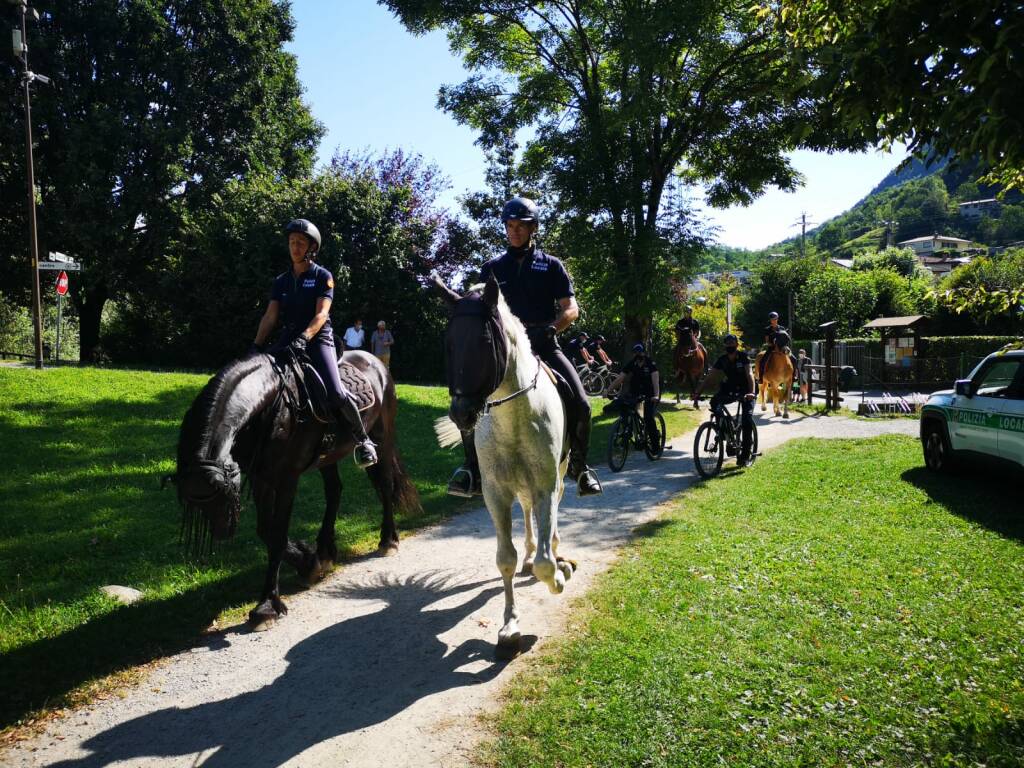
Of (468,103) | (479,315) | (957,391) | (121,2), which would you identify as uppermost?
(121,2)

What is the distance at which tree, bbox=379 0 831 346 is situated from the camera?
15745mm

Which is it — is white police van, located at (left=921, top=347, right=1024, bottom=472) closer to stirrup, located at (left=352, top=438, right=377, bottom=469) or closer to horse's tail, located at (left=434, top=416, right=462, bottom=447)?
horse's tail, located at (left=434, top=416, right=462, bottom=447)

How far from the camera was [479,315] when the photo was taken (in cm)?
366

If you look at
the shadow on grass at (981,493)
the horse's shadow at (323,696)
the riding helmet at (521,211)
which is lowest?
the horse's shadow at (323,696)

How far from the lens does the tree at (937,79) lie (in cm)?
304

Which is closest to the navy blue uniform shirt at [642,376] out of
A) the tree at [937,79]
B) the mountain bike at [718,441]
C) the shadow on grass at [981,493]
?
the mountain bike at [718,441]

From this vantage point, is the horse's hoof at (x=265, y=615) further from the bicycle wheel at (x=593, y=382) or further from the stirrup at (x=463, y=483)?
the bicycle wheel at (x=593, y=382)

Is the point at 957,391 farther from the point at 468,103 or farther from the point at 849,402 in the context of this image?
the point at 468,103

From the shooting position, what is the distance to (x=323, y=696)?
3.80 m

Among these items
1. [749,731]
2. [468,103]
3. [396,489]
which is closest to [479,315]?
[749,731]

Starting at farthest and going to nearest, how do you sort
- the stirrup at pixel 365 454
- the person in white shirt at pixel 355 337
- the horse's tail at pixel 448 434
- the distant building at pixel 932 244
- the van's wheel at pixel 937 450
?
the distant building at pixel 932 244
the person in white shirt at pixel 355 337
the van's wheel at pixel 937 450
the stirrup at pixel 365 454
the horse's tail at pixel 448 434

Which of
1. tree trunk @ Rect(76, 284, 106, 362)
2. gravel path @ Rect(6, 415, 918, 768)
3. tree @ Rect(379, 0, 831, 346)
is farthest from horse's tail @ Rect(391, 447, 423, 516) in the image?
tree trunk @ Rect(76, 284, 106, 362)

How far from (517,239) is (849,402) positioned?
19694mm

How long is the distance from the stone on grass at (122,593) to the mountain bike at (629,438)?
7685 mm
